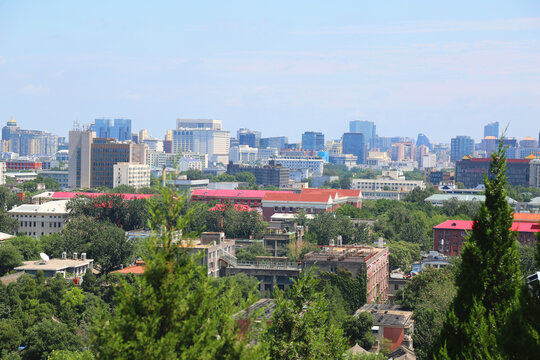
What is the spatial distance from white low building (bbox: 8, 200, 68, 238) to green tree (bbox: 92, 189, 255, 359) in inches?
2133

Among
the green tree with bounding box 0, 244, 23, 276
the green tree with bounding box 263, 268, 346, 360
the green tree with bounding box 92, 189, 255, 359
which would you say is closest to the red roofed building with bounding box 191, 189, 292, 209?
the green tree with bounding box 0, 244, 23, 276

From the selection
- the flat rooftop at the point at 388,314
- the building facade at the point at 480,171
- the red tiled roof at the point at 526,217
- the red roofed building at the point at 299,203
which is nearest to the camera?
the flat rooftop at the point at 388,314

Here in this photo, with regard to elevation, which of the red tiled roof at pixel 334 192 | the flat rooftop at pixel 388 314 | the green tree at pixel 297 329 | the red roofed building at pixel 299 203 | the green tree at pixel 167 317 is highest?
the green tree at pixel 167 317

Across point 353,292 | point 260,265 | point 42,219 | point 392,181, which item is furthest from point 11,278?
point 392,181

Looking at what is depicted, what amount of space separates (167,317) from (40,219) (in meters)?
55.8

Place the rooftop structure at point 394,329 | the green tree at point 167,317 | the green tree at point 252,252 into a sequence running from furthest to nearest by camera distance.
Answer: the green tree at point 252,252, the rooftop structure at point 394,329, the green tree at point 167,317

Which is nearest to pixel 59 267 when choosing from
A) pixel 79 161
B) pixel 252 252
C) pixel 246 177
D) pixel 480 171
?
pixel 252 252

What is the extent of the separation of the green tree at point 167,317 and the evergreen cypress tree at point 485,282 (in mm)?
3170

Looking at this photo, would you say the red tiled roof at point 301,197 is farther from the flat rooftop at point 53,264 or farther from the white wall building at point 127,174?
the flat rooftop at point 53,264

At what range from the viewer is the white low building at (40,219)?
62.0 meters

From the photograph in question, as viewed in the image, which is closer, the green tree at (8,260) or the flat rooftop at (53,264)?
the flat rooftop at (53,264)

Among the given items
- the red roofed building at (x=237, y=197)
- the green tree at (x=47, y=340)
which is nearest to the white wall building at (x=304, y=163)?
the red roofed building at (x=237, y=197)

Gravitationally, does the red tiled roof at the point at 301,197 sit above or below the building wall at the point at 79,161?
below

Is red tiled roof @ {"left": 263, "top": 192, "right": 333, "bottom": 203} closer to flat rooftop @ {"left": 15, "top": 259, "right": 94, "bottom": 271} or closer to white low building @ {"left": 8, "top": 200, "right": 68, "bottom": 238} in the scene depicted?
white low building @ {"left": 8, "top": 200, "right": 68, "bottom": 238}
